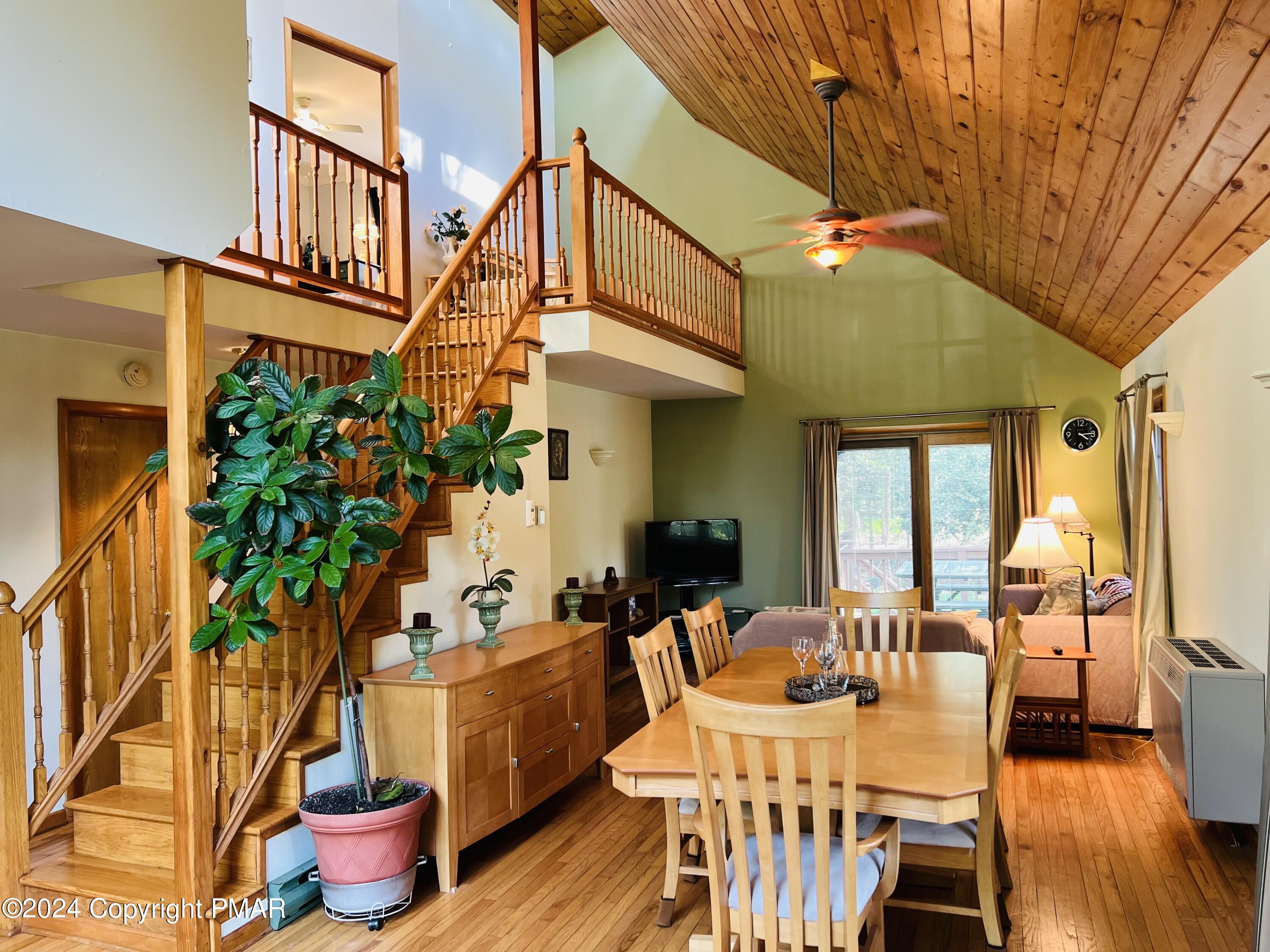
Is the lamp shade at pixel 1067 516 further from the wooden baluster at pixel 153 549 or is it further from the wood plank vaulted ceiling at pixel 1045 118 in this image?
the wooden baluster at pixel 153 549

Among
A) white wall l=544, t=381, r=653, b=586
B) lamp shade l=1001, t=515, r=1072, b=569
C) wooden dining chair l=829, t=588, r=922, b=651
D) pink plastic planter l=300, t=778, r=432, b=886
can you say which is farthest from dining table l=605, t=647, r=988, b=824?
white wall l=544, t=381, r=653, b=586

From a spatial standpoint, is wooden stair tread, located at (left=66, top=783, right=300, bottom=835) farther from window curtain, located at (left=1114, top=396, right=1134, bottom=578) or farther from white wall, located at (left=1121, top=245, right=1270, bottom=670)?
window curtain, located at (left=1114, top=396, right=1134, bottom=578)

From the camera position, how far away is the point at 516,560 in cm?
521

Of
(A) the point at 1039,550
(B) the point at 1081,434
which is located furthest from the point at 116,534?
(B) the point at 1081,434

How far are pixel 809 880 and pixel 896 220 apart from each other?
8.99ft

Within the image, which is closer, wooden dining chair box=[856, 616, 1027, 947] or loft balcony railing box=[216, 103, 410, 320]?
wooden dining chair box=[856, 616, 1027, 947]

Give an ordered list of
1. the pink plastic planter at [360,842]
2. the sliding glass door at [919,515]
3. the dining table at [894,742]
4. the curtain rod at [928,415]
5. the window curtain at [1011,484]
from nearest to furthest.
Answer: the dining table at [894,742], the pink plastic planter at [360,842], the window curtain at [1011,484], the curtain rod at [928,415], the sliding glass door at [919,515]

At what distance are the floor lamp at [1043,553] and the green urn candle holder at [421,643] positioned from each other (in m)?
3.37

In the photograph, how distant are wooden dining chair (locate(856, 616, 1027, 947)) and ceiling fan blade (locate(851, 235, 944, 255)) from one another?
1.80 m

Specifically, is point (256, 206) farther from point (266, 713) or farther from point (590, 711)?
point (590, 711)

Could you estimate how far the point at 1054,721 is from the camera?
5348mm

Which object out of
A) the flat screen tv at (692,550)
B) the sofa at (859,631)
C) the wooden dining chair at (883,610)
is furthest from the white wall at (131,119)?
the flat screen tv at (692,550)

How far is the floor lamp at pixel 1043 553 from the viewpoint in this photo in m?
5.33

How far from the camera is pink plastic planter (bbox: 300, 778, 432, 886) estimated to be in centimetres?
334
